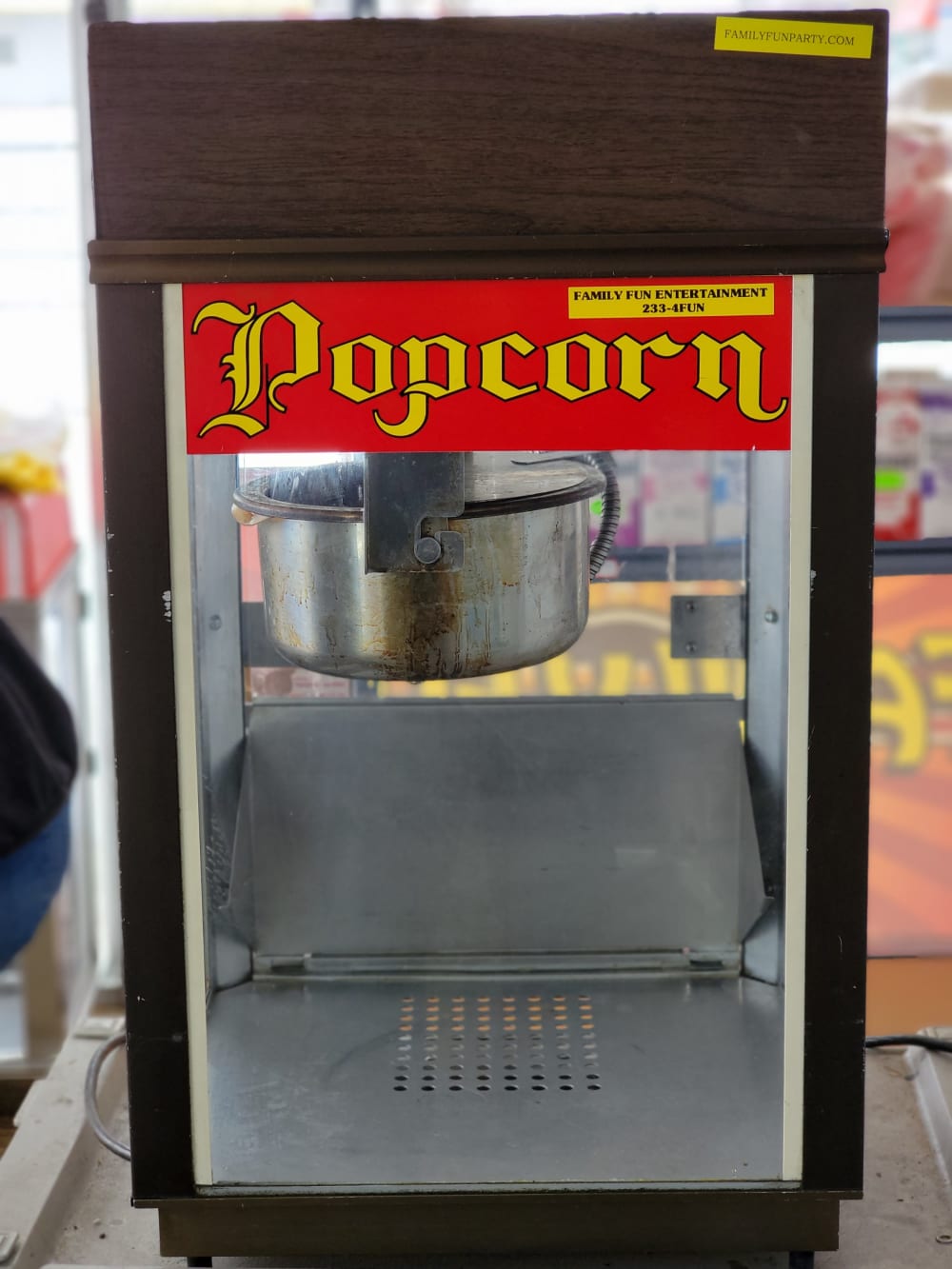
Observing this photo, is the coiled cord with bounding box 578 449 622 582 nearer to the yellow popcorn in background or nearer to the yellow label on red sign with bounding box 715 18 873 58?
the yellow label on red sign with bounding box 715 18 873 58

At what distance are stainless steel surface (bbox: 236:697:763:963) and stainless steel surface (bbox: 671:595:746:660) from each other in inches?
2.5

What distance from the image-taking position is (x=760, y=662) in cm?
152

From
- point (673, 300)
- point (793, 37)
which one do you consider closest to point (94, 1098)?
point (673, 300)

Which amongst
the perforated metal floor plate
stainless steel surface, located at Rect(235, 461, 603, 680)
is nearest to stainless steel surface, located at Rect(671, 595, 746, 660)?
stainless steel surface, located at Rect(235, 461, 603, 680)

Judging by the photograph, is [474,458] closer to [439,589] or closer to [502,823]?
[439,589]

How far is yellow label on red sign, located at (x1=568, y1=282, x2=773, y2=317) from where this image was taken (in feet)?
3.47

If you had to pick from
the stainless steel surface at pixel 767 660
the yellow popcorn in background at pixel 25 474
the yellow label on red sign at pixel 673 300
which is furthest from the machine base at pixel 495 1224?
the yellow popcorn in background at pixel 25 474

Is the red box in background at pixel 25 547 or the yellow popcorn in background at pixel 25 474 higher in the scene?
the yellow popcorn in background at pixel 25 474

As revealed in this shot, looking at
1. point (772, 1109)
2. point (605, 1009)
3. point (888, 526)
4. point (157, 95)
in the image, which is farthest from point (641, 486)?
point (157, 95)

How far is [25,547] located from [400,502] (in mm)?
1516

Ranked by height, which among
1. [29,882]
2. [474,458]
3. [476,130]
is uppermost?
[476,130]

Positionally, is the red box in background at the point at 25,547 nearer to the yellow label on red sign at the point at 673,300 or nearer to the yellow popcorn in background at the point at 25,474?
the yellow popcorn in background at the point at 25,474

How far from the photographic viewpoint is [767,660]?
4.94ft

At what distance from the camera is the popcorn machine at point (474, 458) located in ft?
3.40
